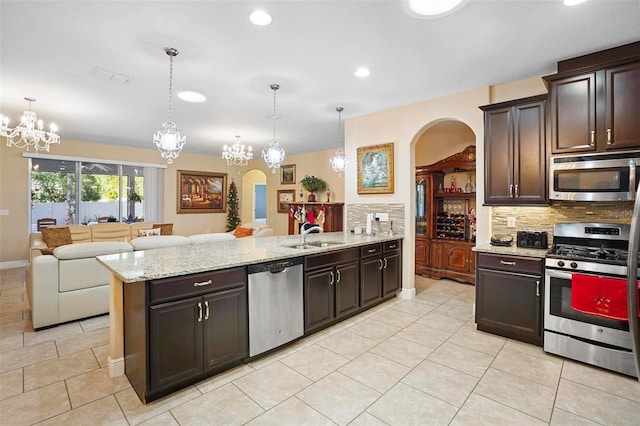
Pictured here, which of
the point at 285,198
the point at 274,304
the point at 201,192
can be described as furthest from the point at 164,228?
the point at 274,304

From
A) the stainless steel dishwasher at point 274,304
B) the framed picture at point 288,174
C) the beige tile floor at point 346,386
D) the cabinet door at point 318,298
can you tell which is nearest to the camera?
the beige tile floor at point 346,386

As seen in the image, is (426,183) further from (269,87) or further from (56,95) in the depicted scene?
(56,95)

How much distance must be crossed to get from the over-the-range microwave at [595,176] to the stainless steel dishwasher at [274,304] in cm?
261

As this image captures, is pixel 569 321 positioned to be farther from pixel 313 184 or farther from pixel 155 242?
pixel 313 184

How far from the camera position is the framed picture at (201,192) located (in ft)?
28.7

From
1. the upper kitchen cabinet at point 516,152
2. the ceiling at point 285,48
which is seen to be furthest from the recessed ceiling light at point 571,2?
the upper kitchen cabinet at point 516,152

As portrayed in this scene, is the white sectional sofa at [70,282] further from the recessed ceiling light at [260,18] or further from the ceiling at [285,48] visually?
the recessed ceiling light at [260,18]

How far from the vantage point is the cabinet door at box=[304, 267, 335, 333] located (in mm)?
3117

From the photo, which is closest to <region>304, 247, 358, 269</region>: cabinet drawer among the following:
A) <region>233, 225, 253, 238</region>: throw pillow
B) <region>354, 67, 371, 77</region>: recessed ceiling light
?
<region>354, 67, 371, 77</region>: recessed ceiling light

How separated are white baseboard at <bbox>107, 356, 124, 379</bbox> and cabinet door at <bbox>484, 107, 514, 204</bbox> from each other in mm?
3898

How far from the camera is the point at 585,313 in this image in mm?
2637

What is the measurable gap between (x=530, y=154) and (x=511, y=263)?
3.80 ft

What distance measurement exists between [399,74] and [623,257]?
2659 mm

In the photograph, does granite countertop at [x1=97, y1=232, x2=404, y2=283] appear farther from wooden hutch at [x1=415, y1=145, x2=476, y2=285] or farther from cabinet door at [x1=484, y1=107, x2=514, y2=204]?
wooden hutch at [x1=415, y1=145, x2=476, y2=285]
